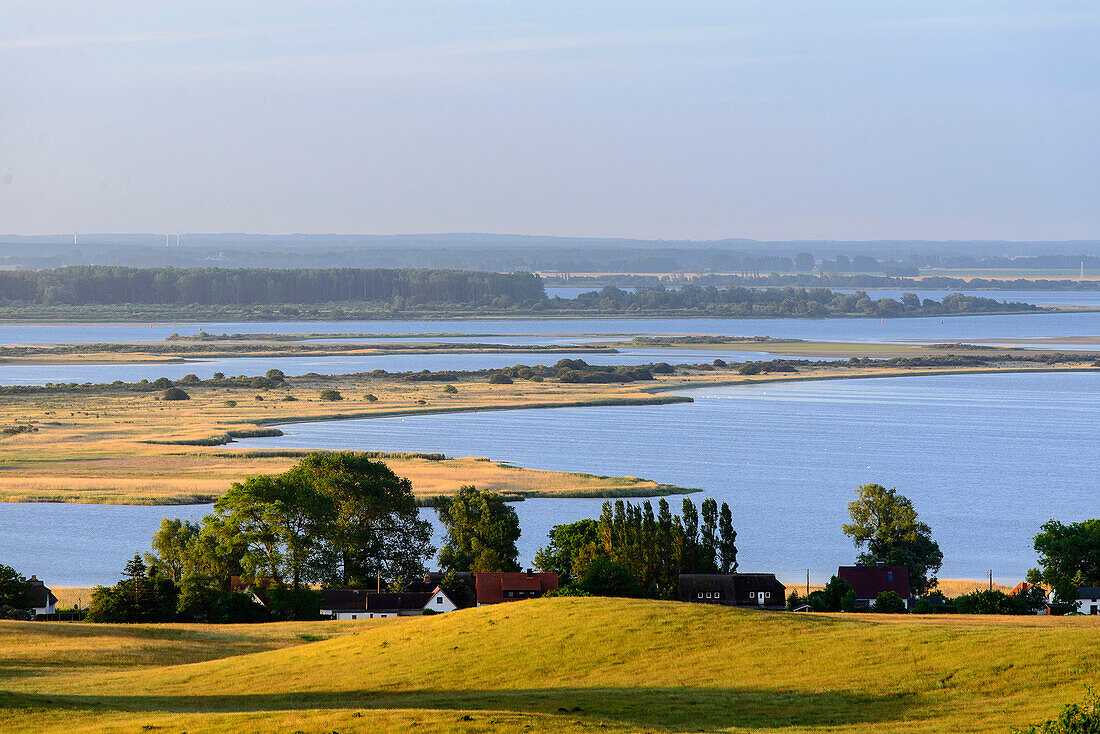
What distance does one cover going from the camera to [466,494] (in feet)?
150

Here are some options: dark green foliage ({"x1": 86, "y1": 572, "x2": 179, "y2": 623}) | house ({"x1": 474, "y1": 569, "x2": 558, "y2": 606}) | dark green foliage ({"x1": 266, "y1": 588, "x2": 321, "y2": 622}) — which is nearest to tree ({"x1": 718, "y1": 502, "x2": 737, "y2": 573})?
house ({"x1": 474, "y1": 569, "x2": 558, "y2": 606})

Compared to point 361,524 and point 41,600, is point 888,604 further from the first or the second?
point 41,600

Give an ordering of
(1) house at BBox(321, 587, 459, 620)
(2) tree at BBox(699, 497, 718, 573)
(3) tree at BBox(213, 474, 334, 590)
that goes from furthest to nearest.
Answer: (2) tree at BBox(699, 497, 718, 573)
(3) tree at BBox(213, 474, 334, 590)
(1) house at BBox(321, 587, 459, 620)

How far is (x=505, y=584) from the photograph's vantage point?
129ft

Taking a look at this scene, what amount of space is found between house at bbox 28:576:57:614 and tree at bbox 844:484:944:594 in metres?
25.5

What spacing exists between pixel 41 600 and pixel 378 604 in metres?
9.22

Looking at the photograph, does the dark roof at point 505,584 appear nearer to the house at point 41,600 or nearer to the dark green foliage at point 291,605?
the dark green foliage at point 291,605

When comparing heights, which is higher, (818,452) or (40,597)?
(40,597)

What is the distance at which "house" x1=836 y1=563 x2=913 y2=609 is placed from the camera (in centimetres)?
4075

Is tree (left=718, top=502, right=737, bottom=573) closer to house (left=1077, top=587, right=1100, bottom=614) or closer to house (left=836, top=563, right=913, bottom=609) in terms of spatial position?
house (left=836, top=563, right=913, bottom=609)

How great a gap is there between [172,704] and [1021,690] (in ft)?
→ 44.9

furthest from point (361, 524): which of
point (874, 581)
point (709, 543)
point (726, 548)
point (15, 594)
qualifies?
point (874, 581)

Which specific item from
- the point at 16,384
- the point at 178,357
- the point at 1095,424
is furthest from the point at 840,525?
the point at 178,357

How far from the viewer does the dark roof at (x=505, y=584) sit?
38906 millimetres
